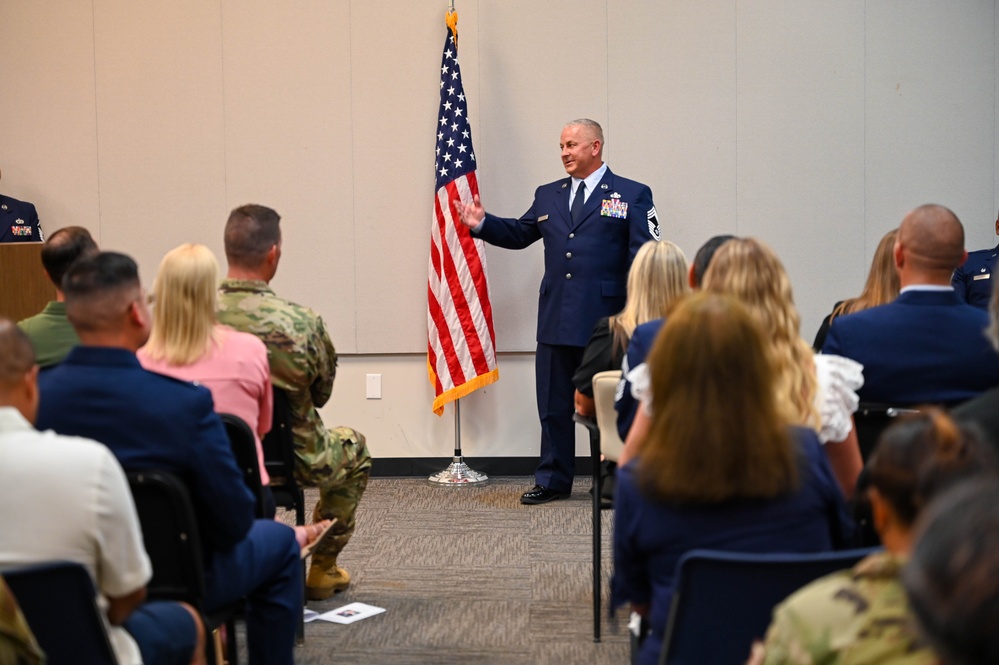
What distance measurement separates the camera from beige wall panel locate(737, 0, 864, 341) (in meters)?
5.70

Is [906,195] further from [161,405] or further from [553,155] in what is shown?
[161,405]

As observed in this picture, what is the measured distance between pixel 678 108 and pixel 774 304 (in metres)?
3.65

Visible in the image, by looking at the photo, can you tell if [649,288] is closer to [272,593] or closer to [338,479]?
[338,479]

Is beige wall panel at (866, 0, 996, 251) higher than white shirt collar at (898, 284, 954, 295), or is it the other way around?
beige wall panel at (866, 0, 996, 251)

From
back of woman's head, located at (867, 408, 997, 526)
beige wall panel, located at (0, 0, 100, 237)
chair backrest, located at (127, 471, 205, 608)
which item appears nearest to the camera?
back of woman's head, located at (867, 408, 997, 526)

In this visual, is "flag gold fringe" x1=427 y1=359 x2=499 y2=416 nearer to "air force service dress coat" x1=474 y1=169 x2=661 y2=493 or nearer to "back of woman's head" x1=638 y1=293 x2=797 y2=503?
"air force service dress coat" x1=474 y1=169 x2=661 y2=493

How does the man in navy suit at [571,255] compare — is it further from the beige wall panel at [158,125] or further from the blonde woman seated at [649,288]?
the blonde woman seated at [649,288]

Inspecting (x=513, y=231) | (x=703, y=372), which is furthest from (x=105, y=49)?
(x=703, y=372)

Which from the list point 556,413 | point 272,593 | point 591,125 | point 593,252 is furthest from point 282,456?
point 591,125

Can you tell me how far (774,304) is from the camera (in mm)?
2307

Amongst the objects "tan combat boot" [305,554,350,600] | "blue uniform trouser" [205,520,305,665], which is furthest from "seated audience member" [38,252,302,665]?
"tan combat boot" [305,554,350,600]

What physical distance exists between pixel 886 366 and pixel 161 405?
5.89 ft

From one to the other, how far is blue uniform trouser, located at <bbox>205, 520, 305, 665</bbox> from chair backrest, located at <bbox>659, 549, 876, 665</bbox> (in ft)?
3.76

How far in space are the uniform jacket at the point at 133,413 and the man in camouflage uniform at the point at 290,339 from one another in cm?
106
